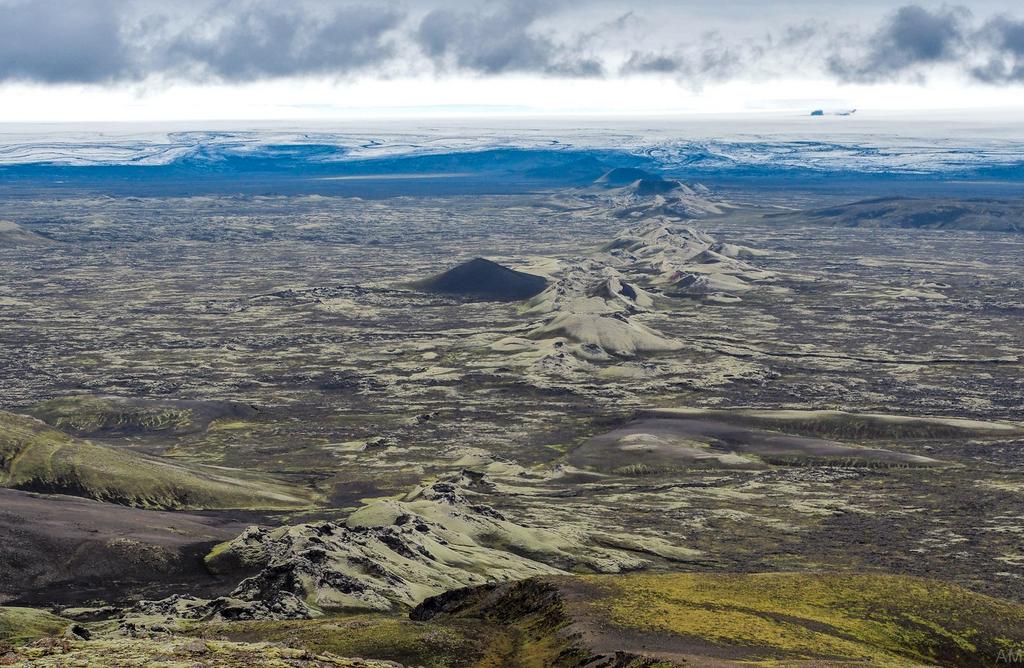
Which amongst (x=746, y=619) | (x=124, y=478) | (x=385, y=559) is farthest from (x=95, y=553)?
(x=746, y=619)

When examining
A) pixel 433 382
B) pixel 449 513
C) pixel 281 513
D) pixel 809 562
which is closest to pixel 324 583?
pixel 449 513

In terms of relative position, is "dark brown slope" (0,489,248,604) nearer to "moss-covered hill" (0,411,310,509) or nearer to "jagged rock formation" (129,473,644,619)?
"jagged rock formation" (129,473,644,619)

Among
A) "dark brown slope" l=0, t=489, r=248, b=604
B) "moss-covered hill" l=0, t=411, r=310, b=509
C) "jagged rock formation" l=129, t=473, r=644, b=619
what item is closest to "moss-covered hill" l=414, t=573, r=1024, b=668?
"jagged rock formation" l=129, t=473, r=644, b=619

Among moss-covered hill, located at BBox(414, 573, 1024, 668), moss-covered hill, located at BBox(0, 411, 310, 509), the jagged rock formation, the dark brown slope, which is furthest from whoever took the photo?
moss-covered hill, located at BBox(0, 411, 310, 509)

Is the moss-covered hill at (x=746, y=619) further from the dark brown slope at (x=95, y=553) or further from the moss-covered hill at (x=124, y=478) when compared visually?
the moss-covered hill at (x=124, y=478)

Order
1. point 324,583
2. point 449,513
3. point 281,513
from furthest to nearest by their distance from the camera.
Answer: point 281,513
point 449,513
point 324,583

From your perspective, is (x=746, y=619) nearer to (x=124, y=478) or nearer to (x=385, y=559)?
(x=385, y=559)

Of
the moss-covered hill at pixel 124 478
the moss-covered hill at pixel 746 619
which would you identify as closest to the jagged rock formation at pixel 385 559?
the moss-covered hill at pixel 746 619

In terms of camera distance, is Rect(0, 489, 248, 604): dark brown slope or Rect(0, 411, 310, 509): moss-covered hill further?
Rect(0, 411, 310, 509): moss-covered hill

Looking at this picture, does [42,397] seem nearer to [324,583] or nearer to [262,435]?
[262,435]

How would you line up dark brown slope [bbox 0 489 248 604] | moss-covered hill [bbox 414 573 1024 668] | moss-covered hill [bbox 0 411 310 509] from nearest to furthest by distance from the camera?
moss-covered hill [bbox 414 573 1024 668]
dark brown slope [bbox 0 489 248 604]
moss-covered hill [bbox 0 411 310 509]
